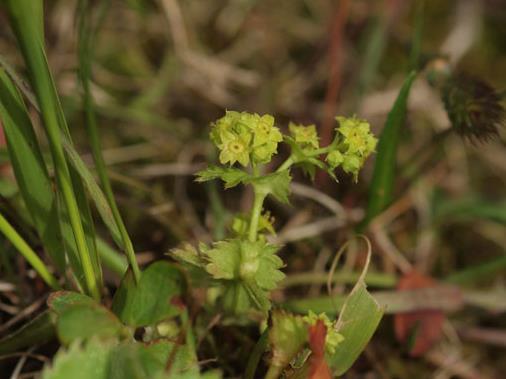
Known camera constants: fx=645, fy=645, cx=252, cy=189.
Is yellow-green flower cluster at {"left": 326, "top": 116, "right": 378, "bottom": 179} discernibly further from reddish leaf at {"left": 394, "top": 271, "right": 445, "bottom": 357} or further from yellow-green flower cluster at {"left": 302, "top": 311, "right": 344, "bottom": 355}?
reddish leaf at {"left": 394, "top": 271, "right": 445, "bottom": 357}

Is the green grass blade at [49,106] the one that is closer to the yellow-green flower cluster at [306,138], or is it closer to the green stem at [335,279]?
the yellow-green flower cluster at [306,138]

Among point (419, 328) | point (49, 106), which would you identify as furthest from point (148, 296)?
point (419, 328)

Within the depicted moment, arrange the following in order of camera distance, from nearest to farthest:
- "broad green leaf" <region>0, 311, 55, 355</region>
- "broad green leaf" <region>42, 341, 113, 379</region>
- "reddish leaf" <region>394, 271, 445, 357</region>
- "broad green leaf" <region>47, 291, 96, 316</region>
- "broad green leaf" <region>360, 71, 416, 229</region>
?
"broad green leaf" <region>42, 341, 113, 379</region> → "broad green leaf" <region>47, 291, 96, 316</region> → "broad green leaf" <region>0, 311, 55, 355</region> → "broad green leaf" <region>360, 71, 416, 229</region> → "reddish leaf" <region>394, 271, 445, 357</region>

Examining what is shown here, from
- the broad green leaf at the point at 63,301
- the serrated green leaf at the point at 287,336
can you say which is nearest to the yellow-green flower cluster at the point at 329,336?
the serrated green leaf at the point at 287,336

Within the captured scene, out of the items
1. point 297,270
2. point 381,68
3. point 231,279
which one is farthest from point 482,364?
point 381,68

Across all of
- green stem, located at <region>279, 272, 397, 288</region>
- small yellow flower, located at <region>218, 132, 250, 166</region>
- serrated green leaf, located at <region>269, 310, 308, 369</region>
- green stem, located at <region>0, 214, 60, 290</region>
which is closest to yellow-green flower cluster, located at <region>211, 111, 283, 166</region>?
small yellow flower, located at <region>218, 132, 250, 166</region>
